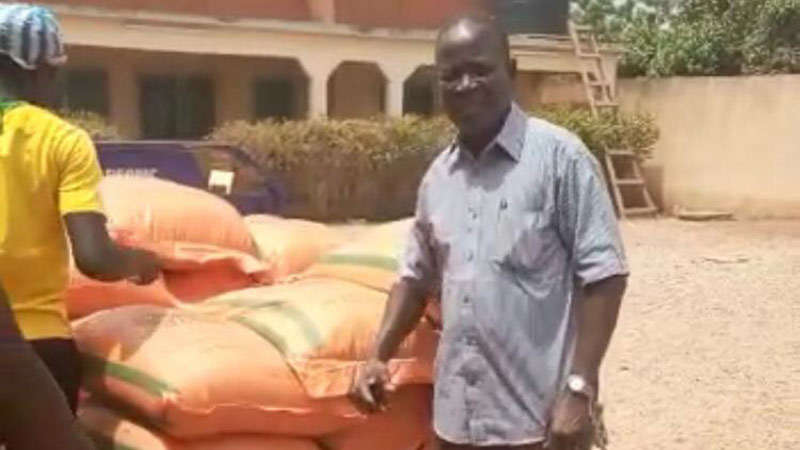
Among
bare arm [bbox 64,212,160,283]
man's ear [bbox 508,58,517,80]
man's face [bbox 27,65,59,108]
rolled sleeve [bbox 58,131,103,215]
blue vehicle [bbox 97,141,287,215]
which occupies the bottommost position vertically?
blue vehicle [bbox 97,141,287,215]

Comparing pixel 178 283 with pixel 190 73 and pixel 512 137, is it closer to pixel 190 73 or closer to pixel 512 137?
pixel 512 137

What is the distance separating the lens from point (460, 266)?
280 centimetres

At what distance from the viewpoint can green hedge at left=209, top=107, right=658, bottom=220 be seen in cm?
1675

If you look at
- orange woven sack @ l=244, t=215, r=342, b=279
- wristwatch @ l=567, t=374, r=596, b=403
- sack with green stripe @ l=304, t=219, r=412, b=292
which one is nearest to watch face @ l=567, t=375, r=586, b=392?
wristwatch @ l=567, t=374, r=596, b=403

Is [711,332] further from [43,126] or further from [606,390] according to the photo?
[43,126]

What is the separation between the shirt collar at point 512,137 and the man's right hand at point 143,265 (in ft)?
2.68

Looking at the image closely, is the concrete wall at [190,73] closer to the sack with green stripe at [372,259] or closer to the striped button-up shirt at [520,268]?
the sack with green stripe at [372,259]

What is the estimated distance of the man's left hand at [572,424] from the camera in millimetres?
2658

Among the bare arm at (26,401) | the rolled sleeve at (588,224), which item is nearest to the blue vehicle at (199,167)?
the rolled sleeve at (588,224)

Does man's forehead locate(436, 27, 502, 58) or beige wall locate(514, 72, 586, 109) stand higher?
man's forehead locate(436, 27, 502, 58)

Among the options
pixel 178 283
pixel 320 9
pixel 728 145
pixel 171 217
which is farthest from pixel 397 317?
pixel 320 9

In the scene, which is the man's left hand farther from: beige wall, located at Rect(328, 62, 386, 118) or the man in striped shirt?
beige wall, located at Rect(328, 62, 386, 118)

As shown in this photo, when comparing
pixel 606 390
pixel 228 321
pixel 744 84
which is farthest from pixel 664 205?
pixel 228 321

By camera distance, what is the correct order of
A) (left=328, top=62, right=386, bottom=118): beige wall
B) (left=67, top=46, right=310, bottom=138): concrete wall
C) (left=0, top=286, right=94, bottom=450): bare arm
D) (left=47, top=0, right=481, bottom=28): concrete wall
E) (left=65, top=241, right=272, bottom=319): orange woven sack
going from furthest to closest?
(left=328, top=62, right=386, bottom=118): beige wall, (left=47, top=0, right=481, bottom=28): concrete wall, (left=67, top=46, right=310, bottom=138): concrete wall, (left=65, top=241, right=272, bottom=319): orange woven sack, (left=0, top=286, right=94, bottom=450): bare arm
